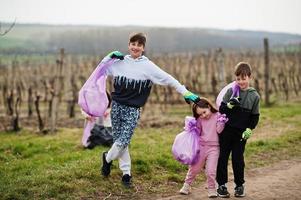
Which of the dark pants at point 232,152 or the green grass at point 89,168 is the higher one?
the dark pants at point 232,152

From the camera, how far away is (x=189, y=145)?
6.43m

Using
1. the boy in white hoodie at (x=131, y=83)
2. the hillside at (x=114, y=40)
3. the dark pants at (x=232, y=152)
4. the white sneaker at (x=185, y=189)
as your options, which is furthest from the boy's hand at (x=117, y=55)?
the hillside at (x=114, y=40)

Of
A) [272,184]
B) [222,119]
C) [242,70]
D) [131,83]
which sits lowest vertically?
[272,184]

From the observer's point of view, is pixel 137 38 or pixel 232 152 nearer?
pixel 232 152

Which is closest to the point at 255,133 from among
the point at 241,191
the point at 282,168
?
the point at 282,168

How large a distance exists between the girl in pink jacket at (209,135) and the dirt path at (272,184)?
1.14 feet

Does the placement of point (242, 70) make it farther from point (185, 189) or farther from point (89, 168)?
point (89, 168)

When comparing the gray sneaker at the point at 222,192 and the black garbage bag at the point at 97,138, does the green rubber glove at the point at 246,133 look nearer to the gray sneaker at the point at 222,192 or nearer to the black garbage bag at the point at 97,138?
the gray sneaker at the point at 222,192

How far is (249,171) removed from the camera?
8.17 meters

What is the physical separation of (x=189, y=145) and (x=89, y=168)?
5.56ft

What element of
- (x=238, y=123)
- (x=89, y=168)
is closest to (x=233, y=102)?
(x=238, y=123)

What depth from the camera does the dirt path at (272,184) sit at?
6586 mm

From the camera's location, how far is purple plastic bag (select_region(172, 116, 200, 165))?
21.0 feet

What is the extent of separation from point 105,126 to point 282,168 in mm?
3834
